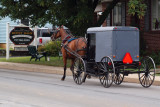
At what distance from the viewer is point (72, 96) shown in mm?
12641

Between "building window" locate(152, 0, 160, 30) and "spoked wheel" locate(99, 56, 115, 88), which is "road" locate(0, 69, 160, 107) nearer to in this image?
"spoked wheel" locate(99, 56, 115, 88)

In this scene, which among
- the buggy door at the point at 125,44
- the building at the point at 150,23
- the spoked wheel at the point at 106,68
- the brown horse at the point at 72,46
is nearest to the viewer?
the spoked wheel at the point at 106,68

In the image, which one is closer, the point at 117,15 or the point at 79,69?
the point at 79,69

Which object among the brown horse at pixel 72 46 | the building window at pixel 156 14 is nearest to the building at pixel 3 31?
the building window at pixel 156 14

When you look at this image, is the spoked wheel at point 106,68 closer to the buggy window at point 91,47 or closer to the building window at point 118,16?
the buggy window at point 91,47

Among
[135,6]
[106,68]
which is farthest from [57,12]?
[106,68]

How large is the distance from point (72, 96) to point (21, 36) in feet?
62.1

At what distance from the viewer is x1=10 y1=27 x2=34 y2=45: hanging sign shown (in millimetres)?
30844

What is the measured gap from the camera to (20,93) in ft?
43.6

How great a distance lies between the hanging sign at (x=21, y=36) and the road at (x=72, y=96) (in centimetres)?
1516

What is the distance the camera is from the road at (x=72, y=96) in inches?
437

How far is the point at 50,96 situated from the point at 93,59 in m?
3.88

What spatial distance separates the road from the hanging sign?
15.2 meters

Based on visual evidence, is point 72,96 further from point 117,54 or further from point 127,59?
point 127,59
